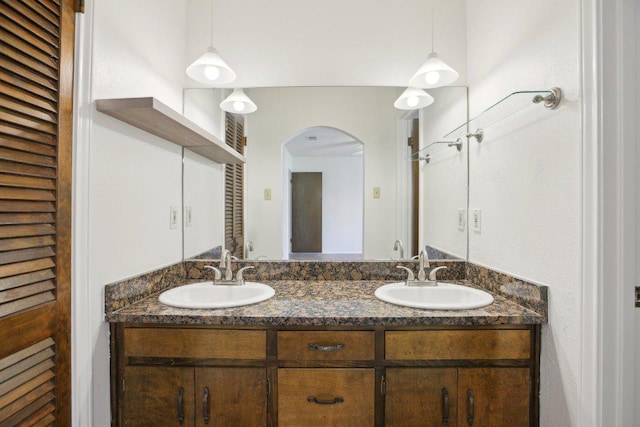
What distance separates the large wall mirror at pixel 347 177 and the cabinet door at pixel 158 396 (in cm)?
71

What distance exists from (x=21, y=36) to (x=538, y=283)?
1.88 metres

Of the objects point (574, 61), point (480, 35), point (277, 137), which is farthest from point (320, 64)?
point (574, 61)

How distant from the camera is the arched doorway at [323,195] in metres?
1.81

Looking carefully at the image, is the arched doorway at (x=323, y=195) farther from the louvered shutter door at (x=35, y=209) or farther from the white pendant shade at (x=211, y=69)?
the louvered shutter door at (x=35, y=209)

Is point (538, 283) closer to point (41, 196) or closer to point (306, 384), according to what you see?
point (306, 384)

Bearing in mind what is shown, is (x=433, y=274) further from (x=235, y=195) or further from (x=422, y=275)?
(x=235, y=195)

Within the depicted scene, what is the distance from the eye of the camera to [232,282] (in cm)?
167

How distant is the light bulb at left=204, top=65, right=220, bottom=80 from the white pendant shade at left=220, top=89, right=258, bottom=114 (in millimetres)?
236

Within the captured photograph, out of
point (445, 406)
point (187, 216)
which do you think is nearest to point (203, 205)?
point (187, 216)

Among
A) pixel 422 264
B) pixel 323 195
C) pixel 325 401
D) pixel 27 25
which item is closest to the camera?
pixel 27 25

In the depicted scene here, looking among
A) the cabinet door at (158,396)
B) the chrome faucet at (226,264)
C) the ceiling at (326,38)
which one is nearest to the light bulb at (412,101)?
the ceiling at (326,38)

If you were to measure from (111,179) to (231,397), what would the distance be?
0.97 m

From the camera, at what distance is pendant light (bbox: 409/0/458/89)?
5.03 feet

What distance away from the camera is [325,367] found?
1197mm
